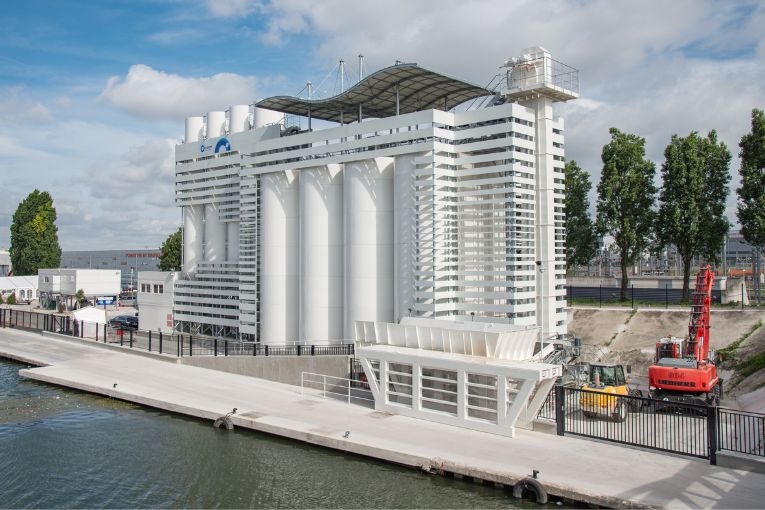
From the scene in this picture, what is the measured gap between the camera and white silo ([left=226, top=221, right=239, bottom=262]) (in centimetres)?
4719

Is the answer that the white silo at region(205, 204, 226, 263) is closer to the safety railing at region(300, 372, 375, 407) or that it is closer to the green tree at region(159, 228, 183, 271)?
the safety railing at region(300, 372, 375, 407)

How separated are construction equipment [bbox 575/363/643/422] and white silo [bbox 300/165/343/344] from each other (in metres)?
15.3

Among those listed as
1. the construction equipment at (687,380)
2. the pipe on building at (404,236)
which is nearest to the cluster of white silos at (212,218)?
the pipe on building at (404,236)

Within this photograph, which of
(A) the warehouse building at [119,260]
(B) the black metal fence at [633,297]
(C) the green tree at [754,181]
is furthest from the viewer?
(A) the warehouse building at [119,260]

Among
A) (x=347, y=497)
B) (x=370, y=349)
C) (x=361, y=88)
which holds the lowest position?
(x=347, y=497)

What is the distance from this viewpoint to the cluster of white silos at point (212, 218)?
47325 mm

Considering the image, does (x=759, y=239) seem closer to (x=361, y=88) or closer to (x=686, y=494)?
(x=361, y=88)

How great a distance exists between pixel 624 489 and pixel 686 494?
151 centimetres

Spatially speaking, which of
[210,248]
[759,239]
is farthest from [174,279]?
[759,239]

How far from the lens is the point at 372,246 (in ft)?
114

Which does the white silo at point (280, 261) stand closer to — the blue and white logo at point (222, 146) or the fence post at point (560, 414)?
the blue and white logo at point (222, 146)

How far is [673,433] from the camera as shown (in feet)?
66.8

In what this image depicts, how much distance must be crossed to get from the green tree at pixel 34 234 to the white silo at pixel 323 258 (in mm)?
68486

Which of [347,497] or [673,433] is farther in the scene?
[673,433]
